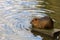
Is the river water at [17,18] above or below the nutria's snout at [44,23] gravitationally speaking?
below

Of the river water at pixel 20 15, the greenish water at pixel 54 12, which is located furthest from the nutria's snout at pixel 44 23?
the greenish water at pixel 54 12

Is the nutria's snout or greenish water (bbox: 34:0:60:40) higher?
the nutria's snout

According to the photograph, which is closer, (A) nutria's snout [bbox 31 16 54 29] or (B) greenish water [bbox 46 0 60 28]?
(A) nutria's snout [bbox 31 16 54 29]

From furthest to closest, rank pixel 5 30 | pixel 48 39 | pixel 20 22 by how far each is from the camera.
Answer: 1. pixel 20 22
2. pixel 5 30
3. pixel 48 39

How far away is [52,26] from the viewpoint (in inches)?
383

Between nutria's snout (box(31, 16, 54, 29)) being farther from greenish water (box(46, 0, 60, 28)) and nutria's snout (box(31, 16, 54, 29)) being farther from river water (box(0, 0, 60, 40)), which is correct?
greenish water (box(46, 0, 60, 28))

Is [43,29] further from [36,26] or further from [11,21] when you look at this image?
[11,21]

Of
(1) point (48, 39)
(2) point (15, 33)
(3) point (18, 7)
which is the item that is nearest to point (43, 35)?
(1) point (48, 39)

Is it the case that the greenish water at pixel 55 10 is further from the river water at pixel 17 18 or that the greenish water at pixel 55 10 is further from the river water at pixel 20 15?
the river water at pixel 17 18

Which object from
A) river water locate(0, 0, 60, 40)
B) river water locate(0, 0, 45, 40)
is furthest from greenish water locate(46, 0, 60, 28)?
river water locate(0, 0, 45, 40)

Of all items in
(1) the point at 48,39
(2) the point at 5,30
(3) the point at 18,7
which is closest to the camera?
(1) the point at 48,39

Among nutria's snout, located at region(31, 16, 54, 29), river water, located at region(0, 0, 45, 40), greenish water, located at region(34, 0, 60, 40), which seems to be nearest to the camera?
river water, located at region(0, 0, 45, 40)

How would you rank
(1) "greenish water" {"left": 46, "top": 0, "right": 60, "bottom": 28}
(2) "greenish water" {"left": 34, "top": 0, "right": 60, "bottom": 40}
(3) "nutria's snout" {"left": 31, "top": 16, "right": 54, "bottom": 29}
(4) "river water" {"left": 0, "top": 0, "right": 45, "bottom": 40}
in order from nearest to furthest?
(4) "river water" {"left": 0, "top": 0, "right": 45, "bottom": 40} < (3) "nutria's snout" {"left": 31, "top": 16, "right": 54, "bottom": 29} < (2) "greenish water" {"left": 34, "top": 0, "right": 60, "bottom": 40} < (1) "greenish water" {"left": 46, "top": 0, "right": 60, "bottom": 28}

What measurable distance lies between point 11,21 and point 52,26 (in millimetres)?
1698
